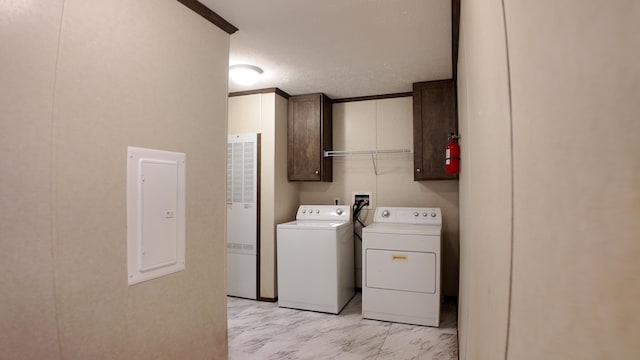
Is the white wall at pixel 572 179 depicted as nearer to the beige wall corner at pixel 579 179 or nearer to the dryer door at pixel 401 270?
the beige wall corner at pixel 579 179

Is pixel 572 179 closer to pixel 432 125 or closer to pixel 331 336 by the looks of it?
pixel 331 336

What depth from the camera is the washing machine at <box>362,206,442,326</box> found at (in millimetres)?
3006

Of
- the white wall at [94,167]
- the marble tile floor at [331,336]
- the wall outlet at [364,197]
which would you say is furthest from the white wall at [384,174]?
the white wall at [94,167]

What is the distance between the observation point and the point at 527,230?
47 cm

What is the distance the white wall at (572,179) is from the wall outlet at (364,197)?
135 inches

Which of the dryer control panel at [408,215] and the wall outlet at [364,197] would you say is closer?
the dryer control panel at [408,215]

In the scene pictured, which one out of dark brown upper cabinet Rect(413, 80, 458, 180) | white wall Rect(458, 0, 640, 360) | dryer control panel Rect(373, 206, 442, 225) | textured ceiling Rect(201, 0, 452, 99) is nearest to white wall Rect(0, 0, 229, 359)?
textured ceiling Rect(201, 0, 452, 99)

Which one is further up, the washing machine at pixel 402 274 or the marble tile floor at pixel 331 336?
the washing machine at pixel 402 274

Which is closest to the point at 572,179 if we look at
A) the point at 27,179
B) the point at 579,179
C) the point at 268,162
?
the point at 579,179

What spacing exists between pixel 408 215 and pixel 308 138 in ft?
4.71

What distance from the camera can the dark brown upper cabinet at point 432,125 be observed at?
11.0 feet

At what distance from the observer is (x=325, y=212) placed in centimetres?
396

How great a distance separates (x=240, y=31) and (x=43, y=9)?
4.16 ft

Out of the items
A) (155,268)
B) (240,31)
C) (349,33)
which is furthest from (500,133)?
(240,31)
